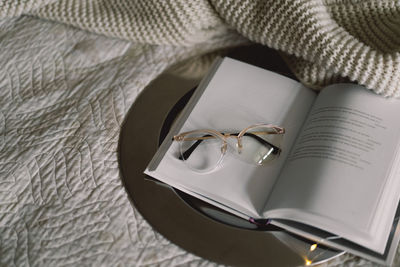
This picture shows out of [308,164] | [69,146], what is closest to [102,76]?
[69,146]

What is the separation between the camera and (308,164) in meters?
0.43

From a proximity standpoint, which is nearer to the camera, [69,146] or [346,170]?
[346,170]

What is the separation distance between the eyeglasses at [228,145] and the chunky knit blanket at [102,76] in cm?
10

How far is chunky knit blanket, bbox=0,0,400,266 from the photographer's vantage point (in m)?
0.45

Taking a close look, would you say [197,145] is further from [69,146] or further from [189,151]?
[69,146]

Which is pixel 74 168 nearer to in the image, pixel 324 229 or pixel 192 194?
pixel 192 194

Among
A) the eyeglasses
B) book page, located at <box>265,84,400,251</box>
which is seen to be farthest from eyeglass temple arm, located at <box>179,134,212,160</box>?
book page, located at <box>265,84,400,251</box>

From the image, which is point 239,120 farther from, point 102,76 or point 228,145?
point 102,76

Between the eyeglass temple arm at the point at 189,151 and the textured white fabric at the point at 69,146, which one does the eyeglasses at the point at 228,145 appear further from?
the textured white fabric at the point at 69,146

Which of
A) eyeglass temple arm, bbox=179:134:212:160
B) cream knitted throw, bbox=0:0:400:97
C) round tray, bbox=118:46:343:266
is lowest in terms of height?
round tray, bbox=118:46:343:266

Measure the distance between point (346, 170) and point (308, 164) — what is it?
0.04 metres

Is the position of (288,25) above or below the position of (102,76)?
above

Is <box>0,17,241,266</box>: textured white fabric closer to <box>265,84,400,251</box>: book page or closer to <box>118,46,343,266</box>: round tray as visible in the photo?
<box>118,46,343,266</box>: round tray

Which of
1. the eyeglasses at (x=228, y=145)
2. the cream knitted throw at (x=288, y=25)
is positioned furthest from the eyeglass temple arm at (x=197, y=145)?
the cream knitted throw at (x=288, y=25)
